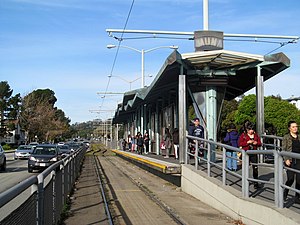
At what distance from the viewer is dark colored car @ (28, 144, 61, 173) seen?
26906 mm

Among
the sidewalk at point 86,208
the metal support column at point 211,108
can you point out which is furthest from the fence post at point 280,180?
the metal support column at point 211,108

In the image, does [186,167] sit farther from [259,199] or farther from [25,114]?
[25,114]

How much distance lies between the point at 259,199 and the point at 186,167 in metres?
6.20

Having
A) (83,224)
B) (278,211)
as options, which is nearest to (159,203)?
(83,224)

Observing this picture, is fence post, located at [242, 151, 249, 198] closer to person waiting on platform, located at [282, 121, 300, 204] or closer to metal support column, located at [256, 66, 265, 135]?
person waiting on platform, located at [282, 121, 300, 204]

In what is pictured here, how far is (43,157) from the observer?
27.4 meters

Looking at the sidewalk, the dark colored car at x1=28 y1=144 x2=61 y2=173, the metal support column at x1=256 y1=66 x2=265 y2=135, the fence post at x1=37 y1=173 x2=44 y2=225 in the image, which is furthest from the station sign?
the fence post at x1=37 y1=173 x2=44 y2=225

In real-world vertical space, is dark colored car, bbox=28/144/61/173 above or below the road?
above

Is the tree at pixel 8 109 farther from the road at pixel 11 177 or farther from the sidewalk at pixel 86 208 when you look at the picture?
the sidewalk at pixel 86 208

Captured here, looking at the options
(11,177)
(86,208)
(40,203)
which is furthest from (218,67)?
(40,203)

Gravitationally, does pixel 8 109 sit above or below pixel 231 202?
above

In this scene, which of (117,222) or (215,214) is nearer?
(117,222)

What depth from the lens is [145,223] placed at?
1042 centimetres

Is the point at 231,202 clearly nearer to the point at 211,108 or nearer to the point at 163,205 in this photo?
the point at 163,205
